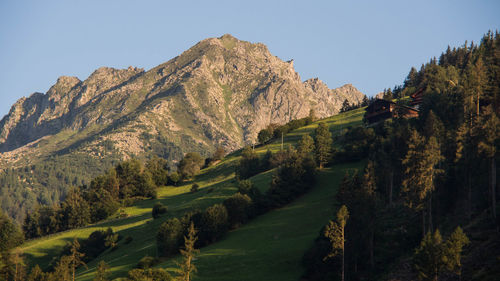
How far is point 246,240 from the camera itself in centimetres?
9119

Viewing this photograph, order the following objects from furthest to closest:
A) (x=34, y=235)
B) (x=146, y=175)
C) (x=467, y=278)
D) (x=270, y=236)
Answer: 1. (x=146, y=175)
2. (x=34, y=235)
3. (x=270, y=236)
4. (x=467, y=278)

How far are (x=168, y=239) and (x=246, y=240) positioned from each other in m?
17.4

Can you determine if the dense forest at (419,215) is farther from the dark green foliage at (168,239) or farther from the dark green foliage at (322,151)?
the dark green foliage at (322,151)

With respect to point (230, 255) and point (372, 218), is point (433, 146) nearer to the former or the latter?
point (372, 218)

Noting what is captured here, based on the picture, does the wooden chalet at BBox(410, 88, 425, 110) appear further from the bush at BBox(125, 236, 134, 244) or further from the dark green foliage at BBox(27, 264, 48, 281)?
the dark green foliage at BBox(27, 264, 48, 281)

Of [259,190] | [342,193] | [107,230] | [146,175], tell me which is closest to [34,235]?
[146,175]

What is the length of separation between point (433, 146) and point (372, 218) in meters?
14.6

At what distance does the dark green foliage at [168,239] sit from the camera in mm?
95000

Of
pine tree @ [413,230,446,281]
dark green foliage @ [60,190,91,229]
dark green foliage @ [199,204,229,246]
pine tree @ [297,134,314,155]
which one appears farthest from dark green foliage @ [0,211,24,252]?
pine tree @ [413,230,446,281]

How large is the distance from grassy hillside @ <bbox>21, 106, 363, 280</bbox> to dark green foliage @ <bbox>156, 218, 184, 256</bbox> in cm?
281

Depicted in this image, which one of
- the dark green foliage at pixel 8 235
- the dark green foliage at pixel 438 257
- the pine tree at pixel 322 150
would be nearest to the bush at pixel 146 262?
the dark green foliage at pixel 438 257

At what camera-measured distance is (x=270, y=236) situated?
89.9m

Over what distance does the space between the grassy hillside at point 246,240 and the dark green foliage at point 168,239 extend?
9.21ft

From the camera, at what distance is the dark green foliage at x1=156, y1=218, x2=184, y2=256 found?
95000 millimetres
